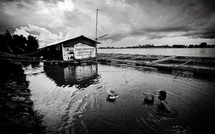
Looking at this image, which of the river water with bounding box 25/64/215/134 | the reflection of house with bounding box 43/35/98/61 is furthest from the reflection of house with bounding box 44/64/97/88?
the reflection of house with bounding box 43/35/98/61

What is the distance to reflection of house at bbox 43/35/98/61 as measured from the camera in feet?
72.5

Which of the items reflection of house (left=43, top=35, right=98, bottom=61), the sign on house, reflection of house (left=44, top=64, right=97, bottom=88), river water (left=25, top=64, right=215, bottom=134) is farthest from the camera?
the sign on house

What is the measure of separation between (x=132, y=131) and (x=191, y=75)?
49.4 feet

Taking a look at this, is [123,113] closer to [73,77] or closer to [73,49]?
[73,77]

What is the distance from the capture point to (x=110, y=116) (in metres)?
5.68

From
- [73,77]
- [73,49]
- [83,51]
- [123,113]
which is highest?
[73,49]

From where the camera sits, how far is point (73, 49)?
76.7 ft

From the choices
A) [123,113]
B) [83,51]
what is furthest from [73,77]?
[83,51]

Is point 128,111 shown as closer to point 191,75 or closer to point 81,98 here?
point 81,98

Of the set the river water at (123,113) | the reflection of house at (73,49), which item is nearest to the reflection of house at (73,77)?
the river water at (123,113)

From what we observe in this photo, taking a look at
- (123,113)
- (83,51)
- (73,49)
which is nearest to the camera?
(123,113)

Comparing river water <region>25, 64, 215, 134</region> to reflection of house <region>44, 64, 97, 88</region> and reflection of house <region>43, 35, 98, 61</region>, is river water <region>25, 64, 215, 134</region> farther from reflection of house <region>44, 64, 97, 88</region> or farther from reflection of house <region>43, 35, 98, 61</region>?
reflection of house <region>43, 35, 98, 61</region>

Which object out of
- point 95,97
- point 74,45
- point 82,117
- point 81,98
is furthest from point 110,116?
point 74,45

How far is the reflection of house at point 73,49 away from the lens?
72.5ft
